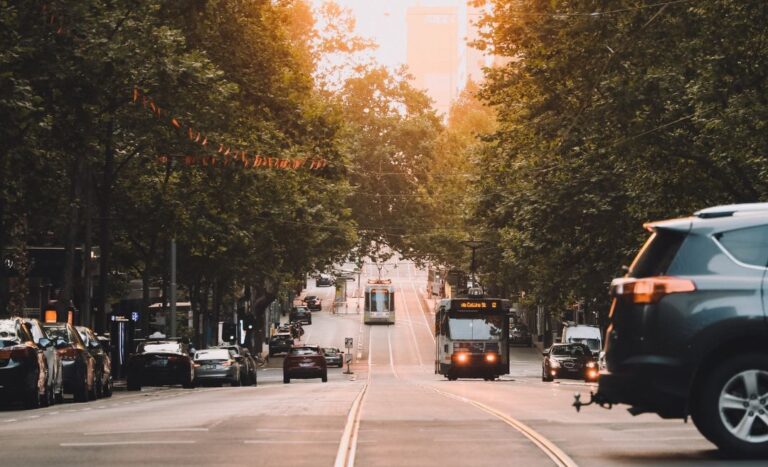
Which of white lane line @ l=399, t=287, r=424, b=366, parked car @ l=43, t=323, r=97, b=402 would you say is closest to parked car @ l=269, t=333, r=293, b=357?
white lane line @ l=399, t=287, r=424, b=366

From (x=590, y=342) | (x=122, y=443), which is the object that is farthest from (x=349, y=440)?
(x=590, y=342)

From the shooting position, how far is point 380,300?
116 m

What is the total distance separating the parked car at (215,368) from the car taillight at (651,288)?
117 ft

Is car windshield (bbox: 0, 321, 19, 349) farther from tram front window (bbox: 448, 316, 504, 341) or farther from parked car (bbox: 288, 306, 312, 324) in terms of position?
parked car (bbox: 288, 306, 312, 324)

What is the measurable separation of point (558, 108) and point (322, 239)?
29539mm

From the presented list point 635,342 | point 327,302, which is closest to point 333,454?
point 635,342

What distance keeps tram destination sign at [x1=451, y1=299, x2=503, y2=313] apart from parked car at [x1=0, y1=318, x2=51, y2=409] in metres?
27.6

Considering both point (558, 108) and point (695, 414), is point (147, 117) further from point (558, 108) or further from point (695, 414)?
point (695, 414)

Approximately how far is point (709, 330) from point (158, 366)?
31634mm

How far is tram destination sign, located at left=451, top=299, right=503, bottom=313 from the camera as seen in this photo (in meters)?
52.7

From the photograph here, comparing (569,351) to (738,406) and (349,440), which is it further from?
(738,406)

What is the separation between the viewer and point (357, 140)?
9888 centimetres

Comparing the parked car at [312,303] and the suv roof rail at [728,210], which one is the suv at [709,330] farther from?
the parked car at [312,303]

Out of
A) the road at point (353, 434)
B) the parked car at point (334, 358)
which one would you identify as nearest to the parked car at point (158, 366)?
the road at point (353, 434)
